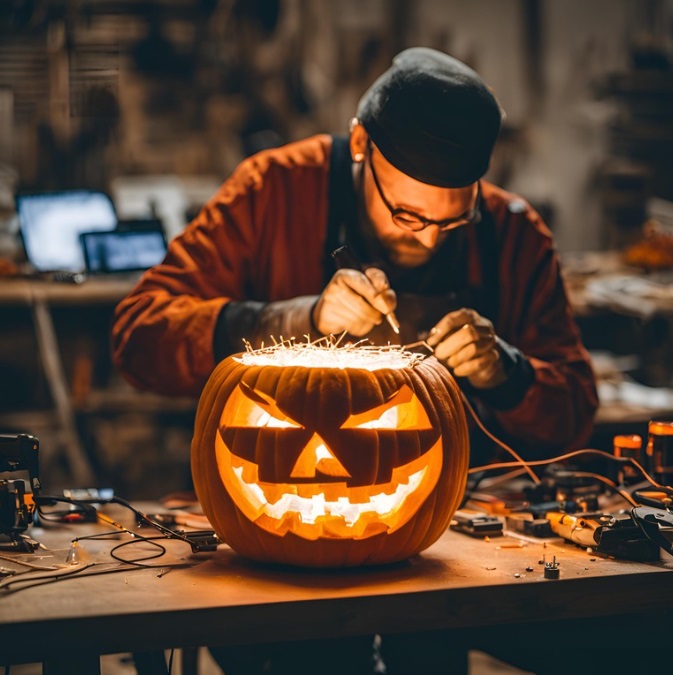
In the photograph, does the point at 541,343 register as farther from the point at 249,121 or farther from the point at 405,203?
the point at 249,121

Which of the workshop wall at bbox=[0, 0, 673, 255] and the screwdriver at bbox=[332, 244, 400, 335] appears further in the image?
the workshop wall at bbox=[0, 0, 673, 255]

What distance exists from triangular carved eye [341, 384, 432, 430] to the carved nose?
0.07 metres

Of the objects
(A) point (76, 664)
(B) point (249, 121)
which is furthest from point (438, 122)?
(B) point (249, 121)

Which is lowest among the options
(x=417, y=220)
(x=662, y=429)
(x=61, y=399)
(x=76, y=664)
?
(x=61, y=399)

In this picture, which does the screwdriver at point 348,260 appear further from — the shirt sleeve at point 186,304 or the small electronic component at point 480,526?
the small electronic component at point 480,526

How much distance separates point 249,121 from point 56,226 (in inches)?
58.5

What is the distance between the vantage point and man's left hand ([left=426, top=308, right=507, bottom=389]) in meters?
2.01

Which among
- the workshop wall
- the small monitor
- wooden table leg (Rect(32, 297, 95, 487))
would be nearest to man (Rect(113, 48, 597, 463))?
the small monitor

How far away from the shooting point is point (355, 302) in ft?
6.48

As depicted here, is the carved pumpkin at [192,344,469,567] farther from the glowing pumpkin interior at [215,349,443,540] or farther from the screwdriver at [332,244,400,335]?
the screwdriver at [332,244,400,335]

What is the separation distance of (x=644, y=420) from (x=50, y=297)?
2.37 meters

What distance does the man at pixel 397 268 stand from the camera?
6.65 ft

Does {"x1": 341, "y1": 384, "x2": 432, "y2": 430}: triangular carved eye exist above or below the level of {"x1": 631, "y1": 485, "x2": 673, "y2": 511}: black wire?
above

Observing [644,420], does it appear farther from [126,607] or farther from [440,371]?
[126,607]
